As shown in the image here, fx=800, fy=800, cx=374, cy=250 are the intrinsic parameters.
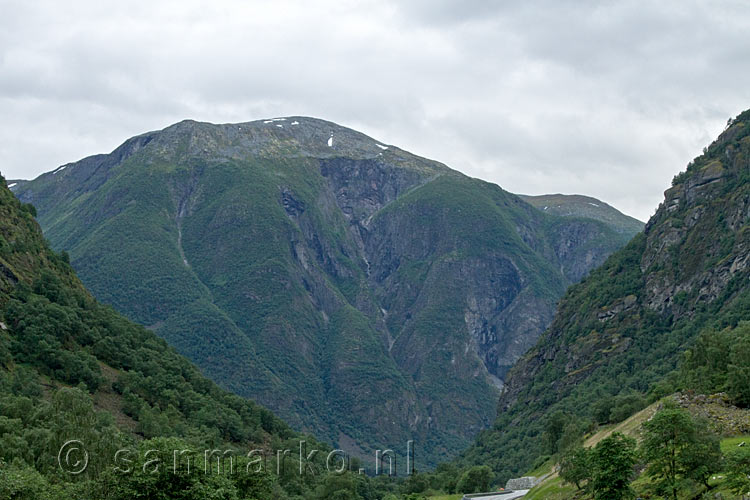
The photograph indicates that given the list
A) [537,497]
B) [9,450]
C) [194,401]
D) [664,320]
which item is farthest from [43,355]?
[664,320]

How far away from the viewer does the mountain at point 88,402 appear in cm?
6419

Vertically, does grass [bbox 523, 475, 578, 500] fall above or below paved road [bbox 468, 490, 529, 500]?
above

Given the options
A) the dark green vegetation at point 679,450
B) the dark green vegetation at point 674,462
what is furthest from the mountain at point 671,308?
the dark green vegetation at point 679,450

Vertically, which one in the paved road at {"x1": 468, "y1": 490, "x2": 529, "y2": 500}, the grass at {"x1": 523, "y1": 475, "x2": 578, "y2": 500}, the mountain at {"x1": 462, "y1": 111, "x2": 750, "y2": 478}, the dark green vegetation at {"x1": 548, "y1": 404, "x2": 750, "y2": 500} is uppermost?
the mountain at {"x1": 462, "y1": 111, "x2": 750, "y2": 478}

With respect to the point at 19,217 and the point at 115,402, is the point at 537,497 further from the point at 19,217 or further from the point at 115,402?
the point at 19,217

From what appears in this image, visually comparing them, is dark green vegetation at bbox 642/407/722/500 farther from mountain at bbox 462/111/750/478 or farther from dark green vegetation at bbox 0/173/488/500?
mountain at bbox 462/111/750/478

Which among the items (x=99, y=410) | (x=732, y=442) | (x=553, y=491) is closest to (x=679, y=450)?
(x=732, y=442)

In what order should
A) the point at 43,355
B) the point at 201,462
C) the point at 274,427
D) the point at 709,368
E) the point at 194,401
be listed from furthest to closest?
the point at 274,427 < the point at 194,401 < the point at 43,355 < the point at 709,368 < the point at 201,462

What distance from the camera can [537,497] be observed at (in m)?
93.8

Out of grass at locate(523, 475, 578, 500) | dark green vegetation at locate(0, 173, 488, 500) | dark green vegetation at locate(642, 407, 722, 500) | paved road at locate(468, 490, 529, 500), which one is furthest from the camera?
paved road at locate(468, 490, 529, 500)

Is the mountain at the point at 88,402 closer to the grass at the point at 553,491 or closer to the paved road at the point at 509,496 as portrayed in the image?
the paved road at the point at 509,496

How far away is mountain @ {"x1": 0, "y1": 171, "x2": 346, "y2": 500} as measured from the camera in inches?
2527

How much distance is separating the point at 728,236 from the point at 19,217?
145 metres

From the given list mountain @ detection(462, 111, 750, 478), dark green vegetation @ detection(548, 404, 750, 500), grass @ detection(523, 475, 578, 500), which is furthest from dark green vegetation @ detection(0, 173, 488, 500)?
dark green vegetation @ detection(548, 404, 750, 500)
